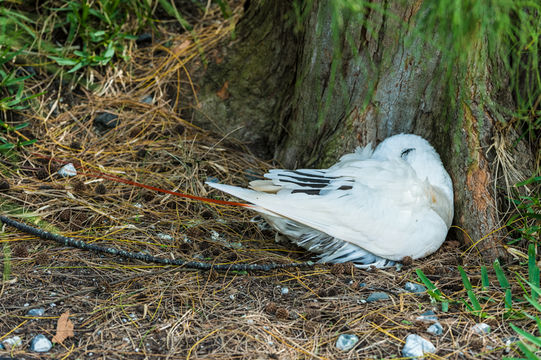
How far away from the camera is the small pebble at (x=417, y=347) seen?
1.79 meters

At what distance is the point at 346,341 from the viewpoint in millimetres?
1850

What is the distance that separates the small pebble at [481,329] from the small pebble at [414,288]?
321 millimetres

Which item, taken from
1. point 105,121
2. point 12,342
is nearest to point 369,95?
point 105,121

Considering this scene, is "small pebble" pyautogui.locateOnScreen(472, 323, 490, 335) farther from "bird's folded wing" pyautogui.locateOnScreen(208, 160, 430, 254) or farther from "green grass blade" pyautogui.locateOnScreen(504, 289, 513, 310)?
"bird's folded wing" pyautogui.locateOnScreen(208, 160, 430, 254)

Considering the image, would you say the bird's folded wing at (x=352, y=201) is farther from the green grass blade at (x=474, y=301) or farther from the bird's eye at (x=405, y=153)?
the green grass blade at (x=474, y=301)

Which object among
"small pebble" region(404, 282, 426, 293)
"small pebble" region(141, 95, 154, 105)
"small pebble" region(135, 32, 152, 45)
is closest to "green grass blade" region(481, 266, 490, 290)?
"small pebble" region(404, 282, 426, 293)

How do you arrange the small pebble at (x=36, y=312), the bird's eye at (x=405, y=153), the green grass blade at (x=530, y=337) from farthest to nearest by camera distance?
the bird's eye at (x=405, y=153) < the small pebble at (x=36, y=312) < the green grass blade at (x=530, y=337)

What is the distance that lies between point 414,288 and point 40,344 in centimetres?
142

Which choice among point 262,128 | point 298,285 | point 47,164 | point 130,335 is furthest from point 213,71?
point 130,335

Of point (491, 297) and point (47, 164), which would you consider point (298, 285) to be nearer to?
point (491, 297)

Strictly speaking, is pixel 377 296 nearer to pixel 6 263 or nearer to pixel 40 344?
pixel 40 344

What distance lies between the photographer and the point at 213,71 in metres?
3.33

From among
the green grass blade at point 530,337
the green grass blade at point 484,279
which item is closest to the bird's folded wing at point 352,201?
the green grass blade at point 484,279

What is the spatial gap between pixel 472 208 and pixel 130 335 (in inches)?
64.9
